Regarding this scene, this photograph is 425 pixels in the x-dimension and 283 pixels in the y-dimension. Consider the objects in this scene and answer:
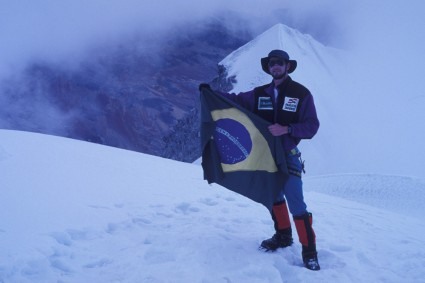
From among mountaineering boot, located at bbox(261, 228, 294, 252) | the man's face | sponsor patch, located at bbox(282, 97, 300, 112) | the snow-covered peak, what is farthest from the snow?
the snow-covered peak

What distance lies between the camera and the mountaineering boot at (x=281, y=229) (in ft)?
15.6

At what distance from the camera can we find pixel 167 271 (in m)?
4.02

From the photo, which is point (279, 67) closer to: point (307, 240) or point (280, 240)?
point (307, 240)

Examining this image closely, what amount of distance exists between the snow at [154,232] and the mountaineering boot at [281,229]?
0.12 m

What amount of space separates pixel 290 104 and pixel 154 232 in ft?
8.08

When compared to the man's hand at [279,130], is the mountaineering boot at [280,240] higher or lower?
lower

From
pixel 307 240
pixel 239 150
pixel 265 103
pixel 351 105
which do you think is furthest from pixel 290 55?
pixel 307 240

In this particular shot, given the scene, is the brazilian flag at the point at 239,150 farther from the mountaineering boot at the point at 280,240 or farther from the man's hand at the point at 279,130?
the mountaineering boot at the point at 280,240

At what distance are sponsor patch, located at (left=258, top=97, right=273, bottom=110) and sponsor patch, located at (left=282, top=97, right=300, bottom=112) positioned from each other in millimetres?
211

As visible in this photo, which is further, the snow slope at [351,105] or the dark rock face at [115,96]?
the dark rock face at [115,96]

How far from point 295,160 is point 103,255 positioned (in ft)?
8.01

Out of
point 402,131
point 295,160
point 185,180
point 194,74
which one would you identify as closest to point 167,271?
point 295,160

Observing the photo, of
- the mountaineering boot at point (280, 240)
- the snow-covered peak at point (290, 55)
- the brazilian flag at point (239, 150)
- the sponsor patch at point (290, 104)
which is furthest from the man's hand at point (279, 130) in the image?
the snow-covered peak at point (290, 55)

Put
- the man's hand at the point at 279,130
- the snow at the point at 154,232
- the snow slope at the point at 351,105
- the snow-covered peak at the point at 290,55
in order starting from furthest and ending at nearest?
the snow-covered peak at the point at 290,55
the snow slope at the point at 351,105
the man's hand at the point at 279,130
the snow at the point at 154,232
